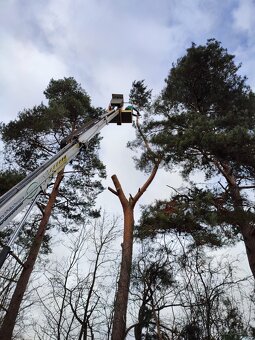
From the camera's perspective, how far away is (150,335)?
23.4ft

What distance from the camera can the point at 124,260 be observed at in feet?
27.2

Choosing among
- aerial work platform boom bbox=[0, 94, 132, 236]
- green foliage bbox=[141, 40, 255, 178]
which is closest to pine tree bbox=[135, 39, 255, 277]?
green foliage bbox=[141, 40, 255, 178]

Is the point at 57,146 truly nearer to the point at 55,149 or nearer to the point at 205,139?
the point at 55,149

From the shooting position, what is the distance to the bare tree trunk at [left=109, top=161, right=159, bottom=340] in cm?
700

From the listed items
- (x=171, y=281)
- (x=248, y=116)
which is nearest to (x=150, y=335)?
(x=171, y=281)

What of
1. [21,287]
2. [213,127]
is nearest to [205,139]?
[213,127]

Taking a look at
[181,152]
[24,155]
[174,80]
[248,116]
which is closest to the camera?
[181,152]

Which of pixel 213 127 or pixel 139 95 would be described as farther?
pixel 139 95

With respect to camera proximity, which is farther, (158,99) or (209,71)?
(158,99)

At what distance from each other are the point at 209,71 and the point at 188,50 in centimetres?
127

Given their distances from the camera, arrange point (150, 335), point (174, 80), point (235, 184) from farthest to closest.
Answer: point (174, 80) < point (235, 184) < point (150, 335)

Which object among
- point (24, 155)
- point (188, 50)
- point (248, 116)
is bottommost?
point (24, 155)

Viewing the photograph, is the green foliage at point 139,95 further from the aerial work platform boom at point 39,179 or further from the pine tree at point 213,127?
the aerial work platform boom at point 39,179

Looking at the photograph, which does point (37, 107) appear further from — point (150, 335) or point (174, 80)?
point (150, 335)
